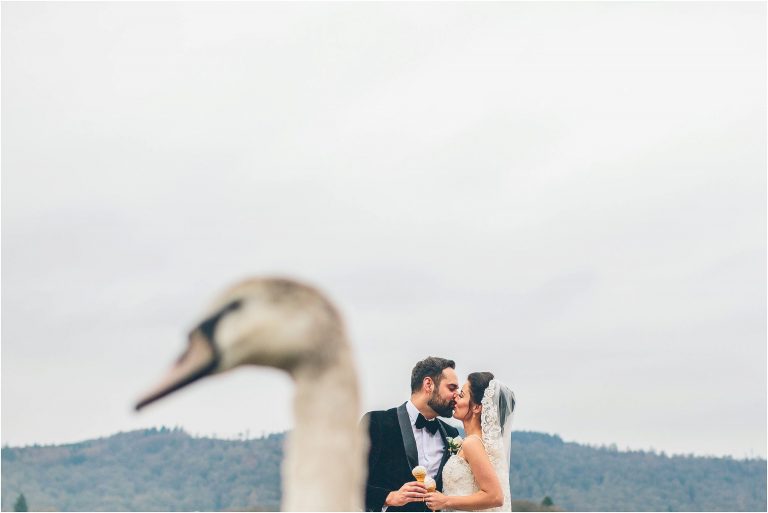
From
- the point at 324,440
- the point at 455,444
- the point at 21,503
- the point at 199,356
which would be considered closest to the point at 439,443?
the point at 455,444

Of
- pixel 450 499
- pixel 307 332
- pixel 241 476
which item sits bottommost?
pixel 450 499

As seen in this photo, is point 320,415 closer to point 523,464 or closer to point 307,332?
point 307,332

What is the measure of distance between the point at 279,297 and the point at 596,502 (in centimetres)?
7601

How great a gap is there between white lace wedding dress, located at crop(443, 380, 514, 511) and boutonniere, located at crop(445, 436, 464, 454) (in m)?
0.05

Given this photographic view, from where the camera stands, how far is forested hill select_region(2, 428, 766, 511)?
5262 centimetres

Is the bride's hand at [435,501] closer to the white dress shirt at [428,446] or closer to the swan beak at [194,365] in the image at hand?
the white dress shirt at [428,446]

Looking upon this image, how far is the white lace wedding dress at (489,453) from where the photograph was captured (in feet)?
22.4

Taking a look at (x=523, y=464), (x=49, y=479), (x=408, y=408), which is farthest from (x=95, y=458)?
(x=408, y=408)

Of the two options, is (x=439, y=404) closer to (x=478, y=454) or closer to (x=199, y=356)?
(x=478, y=454)

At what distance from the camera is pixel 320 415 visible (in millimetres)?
4176

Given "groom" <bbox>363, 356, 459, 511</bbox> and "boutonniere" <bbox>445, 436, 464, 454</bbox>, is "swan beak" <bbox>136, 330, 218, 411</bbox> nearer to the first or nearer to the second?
"groom" <bbox>363, 356, 459, 511</bbox>

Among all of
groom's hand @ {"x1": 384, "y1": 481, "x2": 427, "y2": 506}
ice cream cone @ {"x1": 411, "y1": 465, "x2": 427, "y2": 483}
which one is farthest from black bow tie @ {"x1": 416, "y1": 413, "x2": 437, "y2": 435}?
groom's hand @ {"x1": 384, "y1": 481, "x2": 427, "y2": 506}

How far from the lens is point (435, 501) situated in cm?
642

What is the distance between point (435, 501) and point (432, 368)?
791 millimetres
